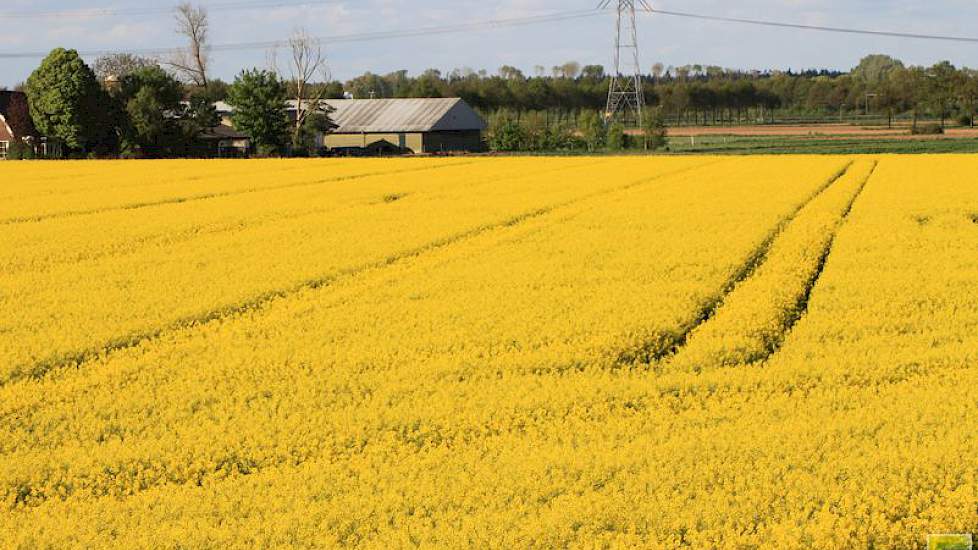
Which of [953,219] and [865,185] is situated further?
[865,185]

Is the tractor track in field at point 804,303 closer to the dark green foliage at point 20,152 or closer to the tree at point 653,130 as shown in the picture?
the tree at point 653,130

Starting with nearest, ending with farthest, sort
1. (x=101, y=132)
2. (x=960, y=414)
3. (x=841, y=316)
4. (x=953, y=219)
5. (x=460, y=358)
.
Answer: (x=960, y=414)
(x=460, y=358)
(x=841, y=316)
(x=953, y=219)
(x=101, y=132)

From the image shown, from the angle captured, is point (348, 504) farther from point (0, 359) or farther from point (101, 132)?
point (101, 132)

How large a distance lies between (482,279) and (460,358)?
241 inches

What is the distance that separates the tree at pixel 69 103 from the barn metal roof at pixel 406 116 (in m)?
28.5

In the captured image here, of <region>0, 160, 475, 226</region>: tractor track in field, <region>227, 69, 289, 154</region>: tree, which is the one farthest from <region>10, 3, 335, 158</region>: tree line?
<region>0, 160, 475, 226</region>: tractor track in field

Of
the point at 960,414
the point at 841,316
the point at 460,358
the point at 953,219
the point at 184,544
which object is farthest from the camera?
the point at 953,219

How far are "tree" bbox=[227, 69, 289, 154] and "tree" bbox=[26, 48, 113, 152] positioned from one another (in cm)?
1010

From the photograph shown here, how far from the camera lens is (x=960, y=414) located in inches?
419

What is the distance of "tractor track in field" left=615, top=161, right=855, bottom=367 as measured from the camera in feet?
44.1

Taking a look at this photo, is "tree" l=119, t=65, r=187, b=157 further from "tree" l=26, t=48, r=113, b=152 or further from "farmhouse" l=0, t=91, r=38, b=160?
"farmhouse" l=0, t=91, r=38, b=160

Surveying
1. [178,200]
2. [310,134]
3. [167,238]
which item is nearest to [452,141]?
[310,134]

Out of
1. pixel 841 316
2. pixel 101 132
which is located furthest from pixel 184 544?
pixel 101 132

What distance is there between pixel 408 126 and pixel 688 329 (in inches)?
3532
